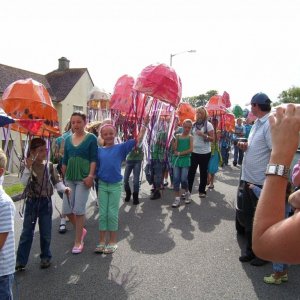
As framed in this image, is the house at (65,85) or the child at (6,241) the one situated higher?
the house at (65,85)

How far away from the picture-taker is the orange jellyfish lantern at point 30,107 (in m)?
3.81

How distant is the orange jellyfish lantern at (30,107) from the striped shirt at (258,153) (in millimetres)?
2437

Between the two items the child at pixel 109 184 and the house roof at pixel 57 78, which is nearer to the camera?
the child at pixel 109 184

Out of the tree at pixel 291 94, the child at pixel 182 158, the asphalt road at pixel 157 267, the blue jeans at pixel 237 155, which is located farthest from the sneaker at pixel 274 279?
the tree at pixel 291 94

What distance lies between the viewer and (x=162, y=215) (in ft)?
20.5

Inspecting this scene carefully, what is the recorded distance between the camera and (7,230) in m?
2.16

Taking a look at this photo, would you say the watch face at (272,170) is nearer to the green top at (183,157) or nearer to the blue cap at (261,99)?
the blue cap at (261,99)

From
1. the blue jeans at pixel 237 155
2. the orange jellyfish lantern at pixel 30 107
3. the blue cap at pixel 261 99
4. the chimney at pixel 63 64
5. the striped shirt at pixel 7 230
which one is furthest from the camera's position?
the chimney at pixel 63 64

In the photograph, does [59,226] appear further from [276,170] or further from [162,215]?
[276,170]

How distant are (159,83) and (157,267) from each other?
2.43m

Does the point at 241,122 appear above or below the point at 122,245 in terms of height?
above

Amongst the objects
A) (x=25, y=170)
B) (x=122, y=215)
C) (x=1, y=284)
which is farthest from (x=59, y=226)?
(x=1, y=284)

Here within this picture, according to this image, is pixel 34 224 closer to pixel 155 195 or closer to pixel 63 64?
pixel 155 195

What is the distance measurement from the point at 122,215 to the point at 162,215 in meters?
0.74
